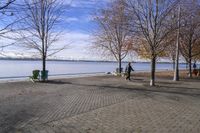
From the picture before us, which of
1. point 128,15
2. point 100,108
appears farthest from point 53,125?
point 128,15

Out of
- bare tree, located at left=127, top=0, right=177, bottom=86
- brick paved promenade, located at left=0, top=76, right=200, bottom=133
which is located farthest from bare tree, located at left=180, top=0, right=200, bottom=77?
brick paved promenade, located at left=0, top=76, right=200, bottom=133

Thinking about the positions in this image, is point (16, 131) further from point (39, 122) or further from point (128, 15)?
point (128, 15)

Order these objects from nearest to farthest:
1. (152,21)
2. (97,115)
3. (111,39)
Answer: (97,115), (152,21), (111,39)

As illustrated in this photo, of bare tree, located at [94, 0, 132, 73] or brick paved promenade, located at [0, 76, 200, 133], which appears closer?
brick paved promenade, located at [0, 76, 200, 133]

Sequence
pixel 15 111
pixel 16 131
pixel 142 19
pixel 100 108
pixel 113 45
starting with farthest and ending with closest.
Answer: pixel 113 45
pixel 142 19
pixel 100 108
pixel 15 111
pixel 16 131

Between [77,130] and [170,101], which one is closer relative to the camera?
[77,130]

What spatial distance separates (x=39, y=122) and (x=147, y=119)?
129 inches

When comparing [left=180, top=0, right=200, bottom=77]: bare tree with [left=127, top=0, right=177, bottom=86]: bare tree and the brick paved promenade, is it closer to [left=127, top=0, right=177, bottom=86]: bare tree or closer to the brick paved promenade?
[left=127, top=0, right=177, bottom=86]: bare tree

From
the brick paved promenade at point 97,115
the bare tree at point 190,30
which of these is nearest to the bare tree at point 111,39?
the bare tree at point 190,30

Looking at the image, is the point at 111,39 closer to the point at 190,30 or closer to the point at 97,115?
the point at 190,30

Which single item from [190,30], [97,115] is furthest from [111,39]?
[97,115]

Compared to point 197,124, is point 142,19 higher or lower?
higher

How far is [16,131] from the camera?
8.49 meters

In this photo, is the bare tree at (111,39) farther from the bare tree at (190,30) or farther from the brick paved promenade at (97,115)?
the brick paved promenade at (97,115)
